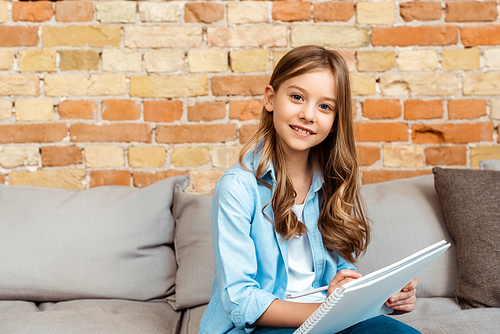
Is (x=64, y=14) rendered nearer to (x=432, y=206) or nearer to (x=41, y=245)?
(x=41, y=245)

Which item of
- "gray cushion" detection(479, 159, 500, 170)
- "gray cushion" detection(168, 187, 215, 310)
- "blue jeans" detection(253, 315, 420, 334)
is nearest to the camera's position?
"blue jeans" detection(253, 315, 420, 334)

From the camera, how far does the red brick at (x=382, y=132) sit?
5.34ft

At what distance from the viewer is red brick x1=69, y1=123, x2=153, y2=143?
5.16 feet

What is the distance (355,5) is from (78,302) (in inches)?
57.5

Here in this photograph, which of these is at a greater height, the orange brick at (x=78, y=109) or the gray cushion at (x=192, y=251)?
the orange brick at (x=78, y=109)

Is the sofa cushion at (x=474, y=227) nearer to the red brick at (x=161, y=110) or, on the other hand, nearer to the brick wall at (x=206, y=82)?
the brick wall at (x=206, y=82)

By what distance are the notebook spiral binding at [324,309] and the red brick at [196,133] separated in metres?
1.04

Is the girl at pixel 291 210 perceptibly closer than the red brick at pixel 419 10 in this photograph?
Yes

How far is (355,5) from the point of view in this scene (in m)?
1.60

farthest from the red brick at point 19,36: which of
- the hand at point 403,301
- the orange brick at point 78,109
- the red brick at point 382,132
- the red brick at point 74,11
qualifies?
the hand at point 403,301

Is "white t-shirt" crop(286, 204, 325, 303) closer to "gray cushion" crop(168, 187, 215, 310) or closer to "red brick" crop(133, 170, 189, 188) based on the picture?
"gray cushion" crop(168, 187, 215, 310)

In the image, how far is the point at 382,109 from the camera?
1.62 metres

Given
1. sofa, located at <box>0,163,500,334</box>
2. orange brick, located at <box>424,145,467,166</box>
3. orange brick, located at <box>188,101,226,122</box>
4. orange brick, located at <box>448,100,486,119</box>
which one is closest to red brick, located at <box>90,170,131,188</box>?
sofa, located at <box>0,163,500,334</box>

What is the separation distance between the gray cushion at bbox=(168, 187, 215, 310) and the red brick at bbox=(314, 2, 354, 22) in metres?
0.86
